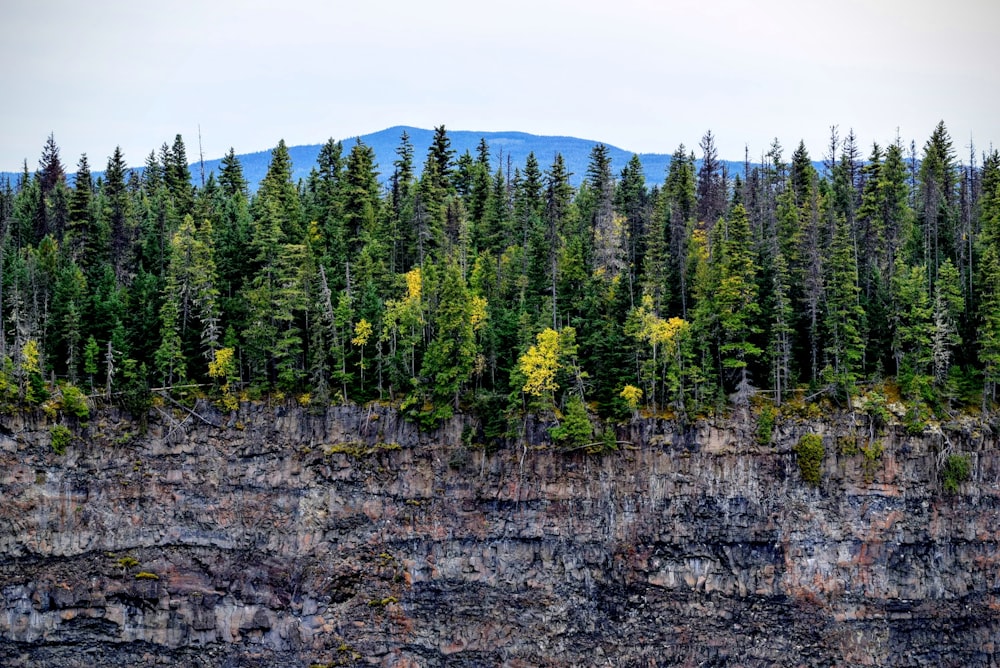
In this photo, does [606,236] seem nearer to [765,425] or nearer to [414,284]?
[414,284]

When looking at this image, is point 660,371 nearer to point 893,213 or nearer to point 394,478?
point 394,478

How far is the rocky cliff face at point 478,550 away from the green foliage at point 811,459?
1.46 feet

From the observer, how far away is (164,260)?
75.1 meters

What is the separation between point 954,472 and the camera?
2349 inches

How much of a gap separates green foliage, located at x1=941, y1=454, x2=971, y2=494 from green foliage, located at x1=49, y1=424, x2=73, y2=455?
49759mm

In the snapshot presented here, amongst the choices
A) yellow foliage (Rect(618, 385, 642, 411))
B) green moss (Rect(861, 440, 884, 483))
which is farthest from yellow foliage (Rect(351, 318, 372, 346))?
green moss (Rect(861, 440, 884, 483))

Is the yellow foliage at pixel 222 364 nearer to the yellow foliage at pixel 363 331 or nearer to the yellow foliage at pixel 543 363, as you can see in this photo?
the yellow foliage at pixel 363 331

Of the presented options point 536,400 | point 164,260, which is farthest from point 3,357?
point 536,400

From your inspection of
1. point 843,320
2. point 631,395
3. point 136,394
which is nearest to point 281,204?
point 136,394

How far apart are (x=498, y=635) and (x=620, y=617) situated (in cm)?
677

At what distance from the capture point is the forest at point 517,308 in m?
62.3

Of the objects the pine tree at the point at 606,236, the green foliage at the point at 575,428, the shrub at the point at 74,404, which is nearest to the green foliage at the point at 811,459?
the green foliage at the point at 575,428

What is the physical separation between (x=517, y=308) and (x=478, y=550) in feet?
53.1

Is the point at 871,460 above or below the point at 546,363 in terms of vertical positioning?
below
